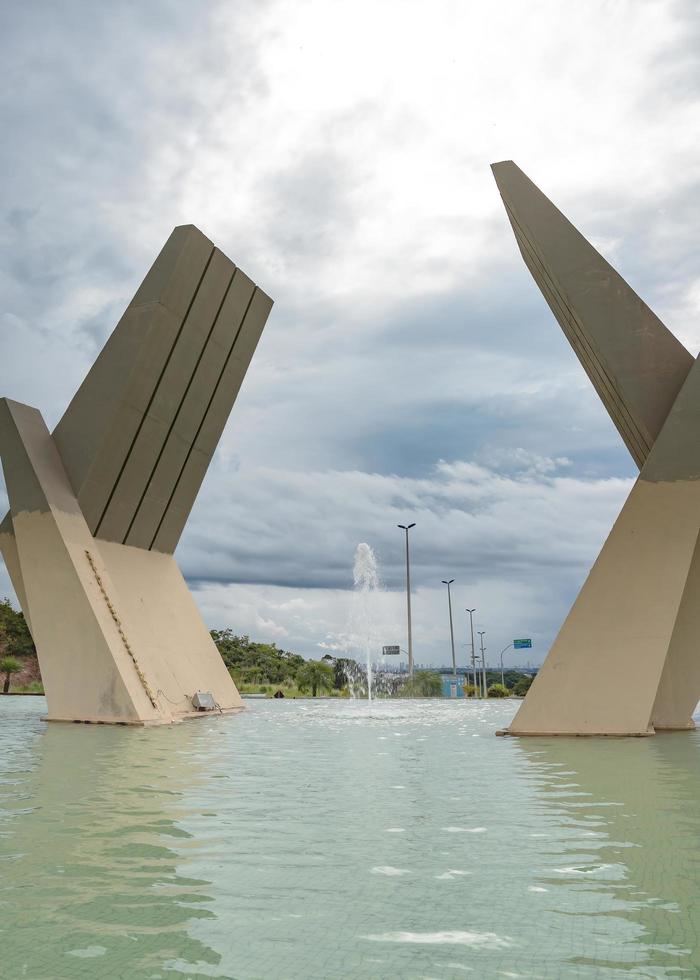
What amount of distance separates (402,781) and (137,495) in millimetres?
12872

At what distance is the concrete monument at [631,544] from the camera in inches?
459

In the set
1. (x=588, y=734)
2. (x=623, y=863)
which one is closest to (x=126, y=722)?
(x=588, y=734)

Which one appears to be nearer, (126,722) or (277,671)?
(126,722)

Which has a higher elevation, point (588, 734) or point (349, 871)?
point (588, 734)

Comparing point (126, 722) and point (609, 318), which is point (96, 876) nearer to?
point (126, 722)

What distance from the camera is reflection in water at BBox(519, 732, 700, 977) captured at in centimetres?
296

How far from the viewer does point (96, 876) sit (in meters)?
3.99

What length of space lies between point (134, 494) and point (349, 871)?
51.0 ft

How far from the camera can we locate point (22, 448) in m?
16.4

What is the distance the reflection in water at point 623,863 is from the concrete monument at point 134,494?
9.51 m

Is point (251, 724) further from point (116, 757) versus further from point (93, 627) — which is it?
point (116, 757)

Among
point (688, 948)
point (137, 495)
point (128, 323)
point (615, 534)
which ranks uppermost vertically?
point (128, 323)

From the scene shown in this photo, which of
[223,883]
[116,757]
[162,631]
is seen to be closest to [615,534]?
[116,757]

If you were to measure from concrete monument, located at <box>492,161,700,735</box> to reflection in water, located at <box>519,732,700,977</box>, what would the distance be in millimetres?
3069
